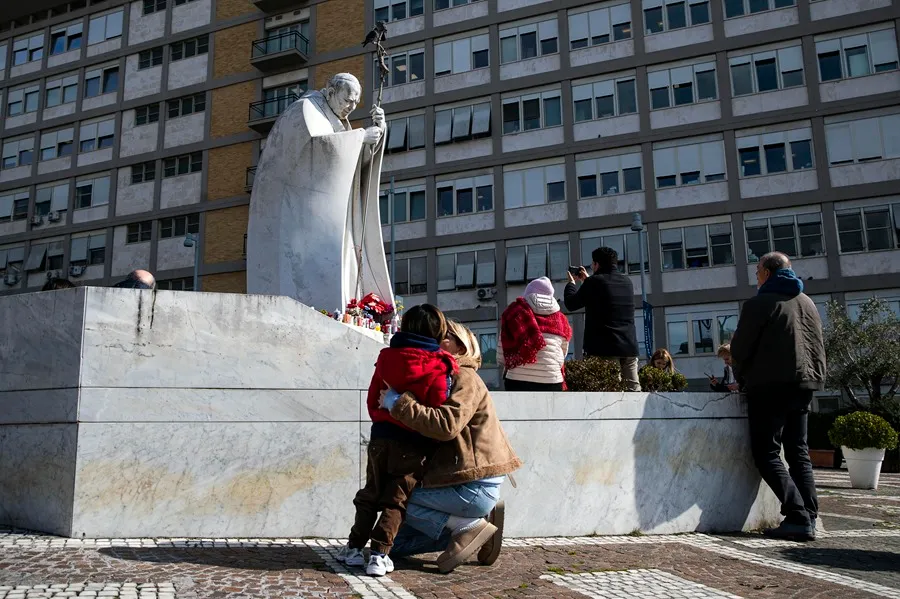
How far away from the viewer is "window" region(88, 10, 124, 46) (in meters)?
42.2

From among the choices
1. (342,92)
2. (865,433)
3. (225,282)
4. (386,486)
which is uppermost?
(225,282)

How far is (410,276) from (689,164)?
11.8m

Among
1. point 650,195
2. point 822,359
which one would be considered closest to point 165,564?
point 822,359

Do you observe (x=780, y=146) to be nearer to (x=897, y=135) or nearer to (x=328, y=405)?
(x=897, y=135)

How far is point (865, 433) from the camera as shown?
38.0 feet

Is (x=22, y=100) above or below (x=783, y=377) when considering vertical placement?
above

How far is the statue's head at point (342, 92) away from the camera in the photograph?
796 cm

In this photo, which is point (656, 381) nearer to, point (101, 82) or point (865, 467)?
point (865, 467)

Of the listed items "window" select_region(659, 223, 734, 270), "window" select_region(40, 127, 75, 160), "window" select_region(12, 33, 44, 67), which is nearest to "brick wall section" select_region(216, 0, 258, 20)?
"window" select_region(40, 127, 75, 160)

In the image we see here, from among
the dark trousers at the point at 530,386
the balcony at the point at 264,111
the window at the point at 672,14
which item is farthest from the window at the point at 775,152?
the dark trousers at the point at 530,386

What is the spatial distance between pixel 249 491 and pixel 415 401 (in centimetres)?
171

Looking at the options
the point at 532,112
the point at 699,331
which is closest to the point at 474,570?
the point at 699,331

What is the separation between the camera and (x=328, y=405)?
573 centimetres

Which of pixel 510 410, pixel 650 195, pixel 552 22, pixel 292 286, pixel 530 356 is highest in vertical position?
pixel 552 22
